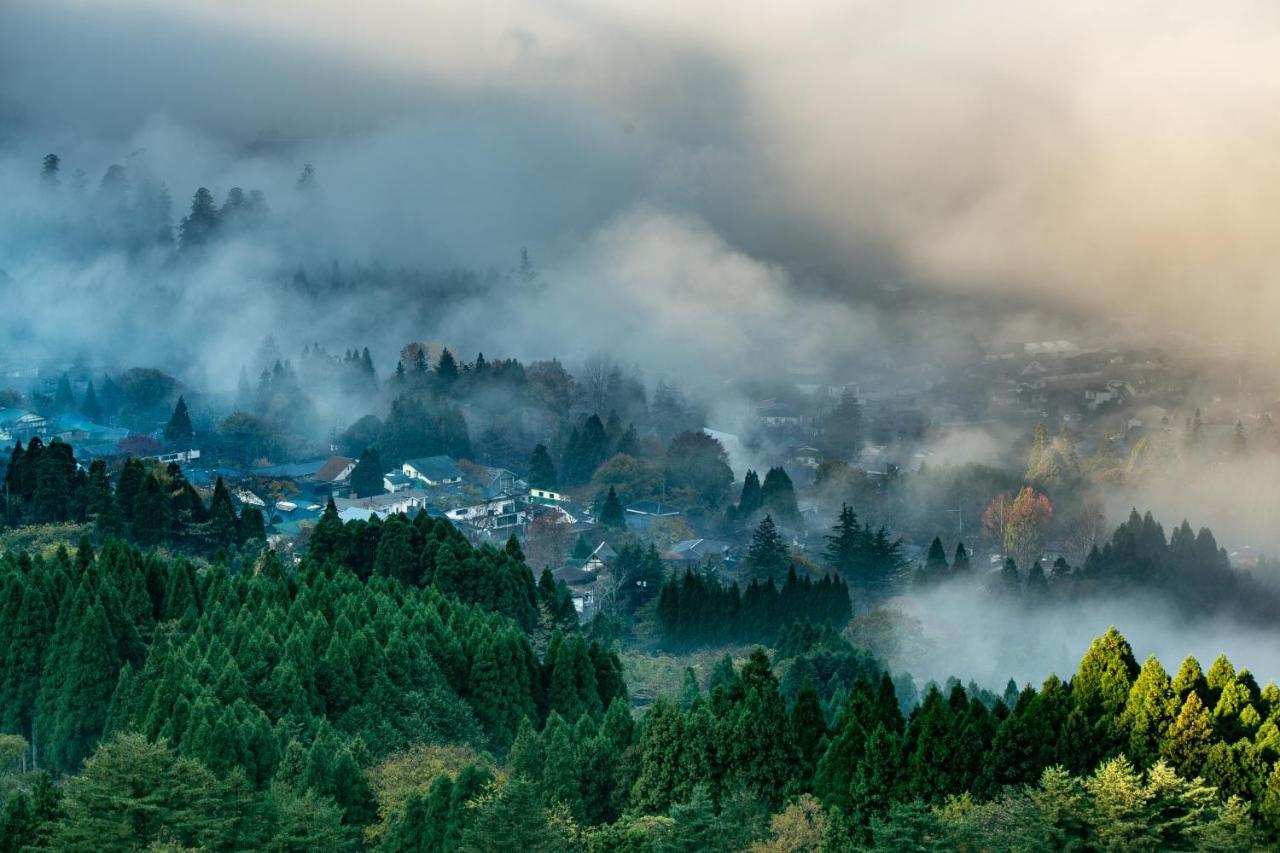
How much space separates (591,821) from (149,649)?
16.7 metres

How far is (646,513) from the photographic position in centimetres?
11288

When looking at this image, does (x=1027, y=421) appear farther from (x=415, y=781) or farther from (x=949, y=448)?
(x=415, y=781)

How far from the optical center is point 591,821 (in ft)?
134

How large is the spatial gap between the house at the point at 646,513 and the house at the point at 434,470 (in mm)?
11346

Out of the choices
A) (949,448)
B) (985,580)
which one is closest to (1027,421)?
(949,448)

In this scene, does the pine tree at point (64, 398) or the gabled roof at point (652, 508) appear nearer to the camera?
the gabled roof at point (652, 508)

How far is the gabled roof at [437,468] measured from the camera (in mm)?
116688

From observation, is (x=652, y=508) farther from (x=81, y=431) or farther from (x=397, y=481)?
(x=81, y=431)

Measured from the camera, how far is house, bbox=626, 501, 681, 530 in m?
110

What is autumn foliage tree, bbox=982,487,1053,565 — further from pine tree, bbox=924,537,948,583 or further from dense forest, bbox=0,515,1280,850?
dense forest, bbox=0,515,1280,850

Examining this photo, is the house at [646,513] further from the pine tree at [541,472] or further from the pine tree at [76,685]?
the pine tree at [76,685]

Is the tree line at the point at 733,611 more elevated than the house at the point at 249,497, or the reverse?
the house at the point at 249,497

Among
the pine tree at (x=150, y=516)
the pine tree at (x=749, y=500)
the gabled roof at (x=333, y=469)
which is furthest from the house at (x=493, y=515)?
the pine tree at (x=150, y=516)

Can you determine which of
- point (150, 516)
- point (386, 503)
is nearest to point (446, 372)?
point (386, 503)
